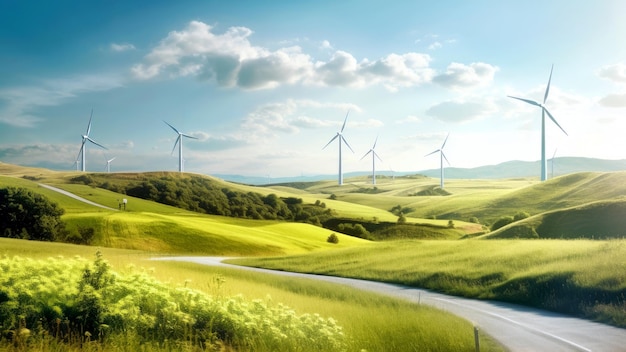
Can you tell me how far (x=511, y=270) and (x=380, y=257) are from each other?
16952mm

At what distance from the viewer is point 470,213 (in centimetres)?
14862

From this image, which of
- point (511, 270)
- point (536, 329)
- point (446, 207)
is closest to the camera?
point (536, 329)

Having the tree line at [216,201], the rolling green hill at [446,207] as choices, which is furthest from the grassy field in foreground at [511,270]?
the tree line at [216,201]

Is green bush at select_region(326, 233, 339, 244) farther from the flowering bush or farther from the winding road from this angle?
the flowering bush

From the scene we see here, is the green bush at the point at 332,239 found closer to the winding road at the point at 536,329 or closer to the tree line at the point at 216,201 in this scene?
the tree line at the point at 216,201

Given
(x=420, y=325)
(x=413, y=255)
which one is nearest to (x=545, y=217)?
(x=413, y=255)

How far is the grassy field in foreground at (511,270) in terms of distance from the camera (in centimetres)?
2358

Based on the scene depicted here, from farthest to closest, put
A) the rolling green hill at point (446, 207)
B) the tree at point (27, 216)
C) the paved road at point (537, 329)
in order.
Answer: the rolling green hill at point (446, 207) → the tree at point (27, 216) → the paved road at point (537, 329)

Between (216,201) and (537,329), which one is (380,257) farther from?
(216,201)

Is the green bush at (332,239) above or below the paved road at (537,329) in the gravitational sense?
below

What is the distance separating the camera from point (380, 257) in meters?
47.2

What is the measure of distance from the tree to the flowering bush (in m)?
45.7

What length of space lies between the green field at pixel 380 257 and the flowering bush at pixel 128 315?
1.07m

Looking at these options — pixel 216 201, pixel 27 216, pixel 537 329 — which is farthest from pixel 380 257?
pixel 216 201
